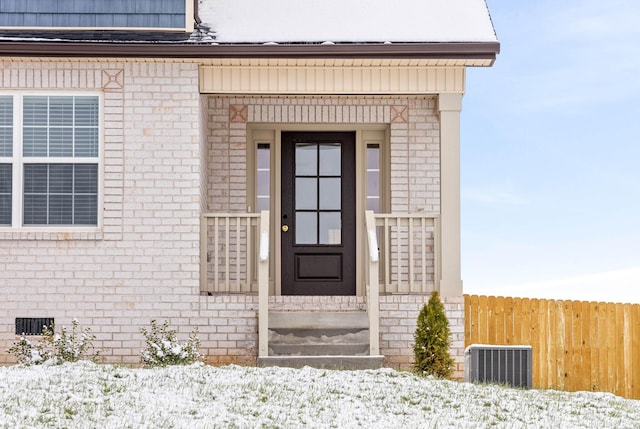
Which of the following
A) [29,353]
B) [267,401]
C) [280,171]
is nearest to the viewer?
[267,401]

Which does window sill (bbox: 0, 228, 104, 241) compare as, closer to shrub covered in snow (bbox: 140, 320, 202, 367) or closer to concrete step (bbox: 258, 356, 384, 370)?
shrub covered in snow (bbox: 140, 320, 202, 367)

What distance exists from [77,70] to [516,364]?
22.6ft

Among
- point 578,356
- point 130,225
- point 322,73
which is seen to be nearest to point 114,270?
point 130,225

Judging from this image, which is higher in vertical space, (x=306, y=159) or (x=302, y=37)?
(x=302, y=37)

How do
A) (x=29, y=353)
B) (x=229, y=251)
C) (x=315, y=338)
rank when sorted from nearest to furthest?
(x=29, y=353) < (x=315, y=338) < (x=229, y=251)

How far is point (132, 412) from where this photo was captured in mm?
8766

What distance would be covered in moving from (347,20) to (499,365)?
5.07 metres

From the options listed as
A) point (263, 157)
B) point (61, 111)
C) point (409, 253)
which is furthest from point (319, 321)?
point (61, 111)

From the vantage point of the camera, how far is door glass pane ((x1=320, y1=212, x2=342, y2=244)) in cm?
1486

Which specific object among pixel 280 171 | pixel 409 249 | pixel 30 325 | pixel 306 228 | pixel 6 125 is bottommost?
pixel 30 325

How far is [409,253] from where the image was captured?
43.0ft

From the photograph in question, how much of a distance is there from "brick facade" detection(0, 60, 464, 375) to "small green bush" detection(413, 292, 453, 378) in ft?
3.12

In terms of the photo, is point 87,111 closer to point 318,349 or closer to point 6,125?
point 6,125

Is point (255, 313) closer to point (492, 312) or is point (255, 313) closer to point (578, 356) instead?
point (492, 312)
